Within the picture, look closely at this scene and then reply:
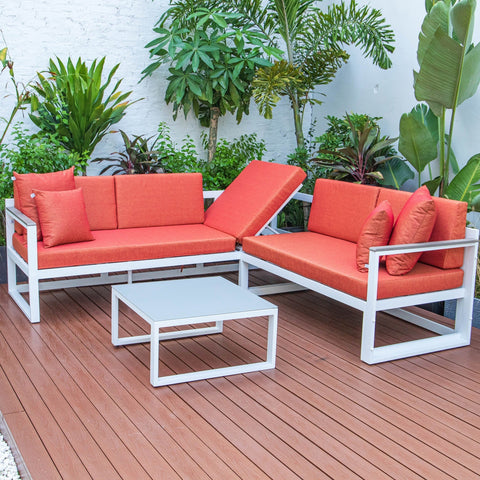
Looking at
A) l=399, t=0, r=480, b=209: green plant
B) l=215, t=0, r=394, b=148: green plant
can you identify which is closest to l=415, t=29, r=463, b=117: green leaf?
l=399, t=0, r=480, b=209: green plant

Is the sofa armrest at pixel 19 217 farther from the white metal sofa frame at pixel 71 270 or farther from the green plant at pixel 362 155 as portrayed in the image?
the green plant at pixel 362 155

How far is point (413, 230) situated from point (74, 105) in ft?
10.4

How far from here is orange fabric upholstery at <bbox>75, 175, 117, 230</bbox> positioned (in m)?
5.17

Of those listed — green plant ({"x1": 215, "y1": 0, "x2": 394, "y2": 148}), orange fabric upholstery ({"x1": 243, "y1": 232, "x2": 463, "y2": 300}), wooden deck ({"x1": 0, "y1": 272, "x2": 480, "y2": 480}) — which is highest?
green plant ({"x1": 215, "y1": 0, "x2": 394, "y2": 148})

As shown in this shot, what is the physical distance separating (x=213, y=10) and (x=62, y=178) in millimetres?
2239

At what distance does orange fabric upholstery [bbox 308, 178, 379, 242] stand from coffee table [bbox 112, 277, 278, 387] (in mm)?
1293

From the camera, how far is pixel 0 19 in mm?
5777

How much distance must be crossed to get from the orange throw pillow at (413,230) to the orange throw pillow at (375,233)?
0.27 ft

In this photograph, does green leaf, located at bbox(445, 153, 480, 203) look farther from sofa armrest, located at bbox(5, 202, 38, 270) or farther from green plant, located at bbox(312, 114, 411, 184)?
sofa armrest, located at bbox(5, 202, 38, 270)

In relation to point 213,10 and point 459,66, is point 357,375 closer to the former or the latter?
point 459,66

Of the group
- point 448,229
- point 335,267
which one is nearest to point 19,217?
point 335,267

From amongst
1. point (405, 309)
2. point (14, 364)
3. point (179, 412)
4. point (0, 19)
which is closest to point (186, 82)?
point (0, 19)

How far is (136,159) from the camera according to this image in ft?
20.2

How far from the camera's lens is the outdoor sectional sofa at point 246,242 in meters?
4.01
